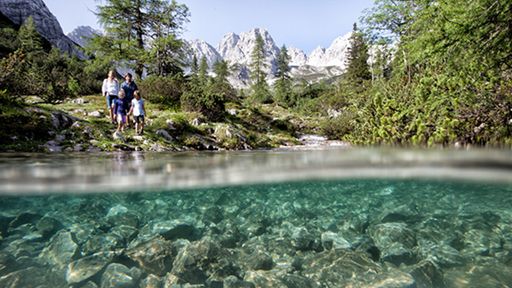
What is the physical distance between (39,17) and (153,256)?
90.4 meters

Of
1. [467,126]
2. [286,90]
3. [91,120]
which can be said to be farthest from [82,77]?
[286,90]

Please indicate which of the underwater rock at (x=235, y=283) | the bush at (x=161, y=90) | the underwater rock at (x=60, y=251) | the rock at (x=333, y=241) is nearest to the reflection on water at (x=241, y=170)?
the underwater rock at (x=60, y=251)

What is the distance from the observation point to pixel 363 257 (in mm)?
5105

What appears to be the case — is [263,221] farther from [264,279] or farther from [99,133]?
[99,133]

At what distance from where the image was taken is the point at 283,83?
233 feet

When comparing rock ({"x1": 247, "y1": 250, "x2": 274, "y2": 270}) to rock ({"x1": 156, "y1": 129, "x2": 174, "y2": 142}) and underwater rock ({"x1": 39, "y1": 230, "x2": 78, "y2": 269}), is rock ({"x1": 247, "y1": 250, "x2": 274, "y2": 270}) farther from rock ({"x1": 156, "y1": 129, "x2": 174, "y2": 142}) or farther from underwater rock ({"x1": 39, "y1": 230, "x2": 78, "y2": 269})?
rock ({"x1": 156, "y1": 129, "x2": 174, "y2": 142})

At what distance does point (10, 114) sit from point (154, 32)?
724 inches

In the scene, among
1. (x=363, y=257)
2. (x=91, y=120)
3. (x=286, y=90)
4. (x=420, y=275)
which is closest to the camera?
(x=420, y=275)

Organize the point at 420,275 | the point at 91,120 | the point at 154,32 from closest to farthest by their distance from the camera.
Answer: the point at 420,275 < the point at 91,120 < the point at 154,32

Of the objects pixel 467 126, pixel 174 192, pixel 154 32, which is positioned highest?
pixel 154 32

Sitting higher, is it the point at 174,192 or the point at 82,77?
the point at 82,77

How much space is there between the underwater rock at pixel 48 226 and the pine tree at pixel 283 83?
51.0m

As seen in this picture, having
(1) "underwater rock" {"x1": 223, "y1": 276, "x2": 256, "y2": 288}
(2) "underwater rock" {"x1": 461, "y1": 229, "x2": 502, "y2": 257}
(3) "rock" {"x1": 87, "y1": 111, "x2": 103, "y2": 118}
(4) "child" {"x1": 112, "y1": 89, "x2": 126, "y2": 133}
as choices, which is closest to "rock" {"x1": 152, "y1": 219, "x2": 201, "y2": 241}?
(1) "underwater rock" {"x1": 223, "y1": 276, "x2": 256, "y2": 288}

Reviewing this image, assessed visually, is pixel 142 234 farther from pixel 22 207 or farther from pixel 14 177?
pixel 22 207
